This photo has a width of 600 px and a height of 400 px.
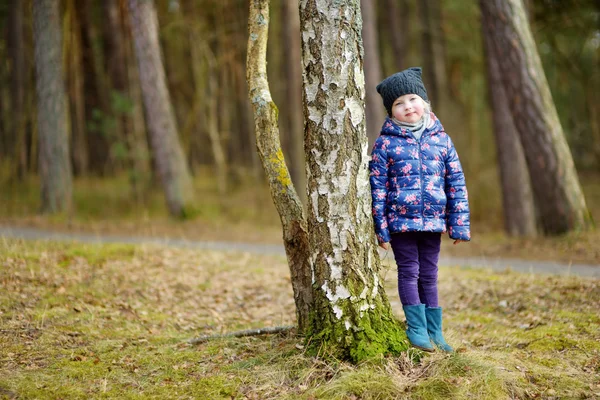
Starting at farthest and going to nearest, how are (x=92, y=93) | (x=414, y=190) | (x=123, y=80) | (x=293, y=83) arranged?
(x=92, y=93)
(x=123, y=80)
(x=293, y=83)
(x=414, y=190)

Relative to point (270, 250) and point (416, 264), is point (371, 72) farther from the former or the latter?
point (416, 264)

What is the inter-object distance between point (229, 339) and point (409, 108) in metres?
2.33

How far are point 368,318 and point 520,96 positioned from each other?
6.20 meters

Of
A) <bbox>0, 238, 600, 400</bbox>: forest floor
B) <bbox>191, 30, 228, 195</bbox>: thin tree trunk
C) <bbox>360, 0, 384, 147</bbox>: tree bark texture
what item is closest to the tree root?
<bbox>0, 238, 600, 400</bbox>: forest floor

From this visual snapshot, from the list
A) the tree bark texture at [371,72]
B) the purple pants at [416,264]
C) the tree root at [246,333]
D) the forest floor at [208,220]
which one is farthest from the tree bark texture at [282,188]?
the tree bark texture at [371,72]

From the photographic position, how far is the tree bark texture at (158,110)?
11.8 metres

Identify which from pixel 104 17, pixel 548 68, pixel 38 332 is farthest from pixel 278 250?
pixel 548 68

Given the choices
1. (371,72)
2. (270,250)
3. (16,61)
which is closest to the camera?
(270,250)

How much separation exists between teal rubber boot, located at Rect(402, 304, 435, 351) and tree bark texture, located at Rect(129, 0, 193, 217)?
929cm

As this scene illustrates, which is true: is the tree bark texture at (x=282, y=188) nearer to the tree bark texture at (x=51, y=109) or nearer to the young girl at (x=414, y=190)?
the young girl at (x=414, y=190)

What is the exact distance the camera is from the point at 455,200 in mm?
→ 3922

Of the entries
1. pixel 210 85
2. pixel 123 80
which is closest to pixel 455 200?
pixel 210 85

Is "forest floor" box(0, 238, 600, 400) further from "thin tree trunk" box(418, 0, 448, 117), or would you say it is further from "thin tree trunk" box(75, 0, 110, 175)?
"thin tree trunk" box(418, 0, 448, 117)

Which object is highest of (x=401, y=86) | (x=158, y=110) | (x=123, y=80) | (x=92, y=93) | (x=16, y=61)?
(x=16, y=61)
